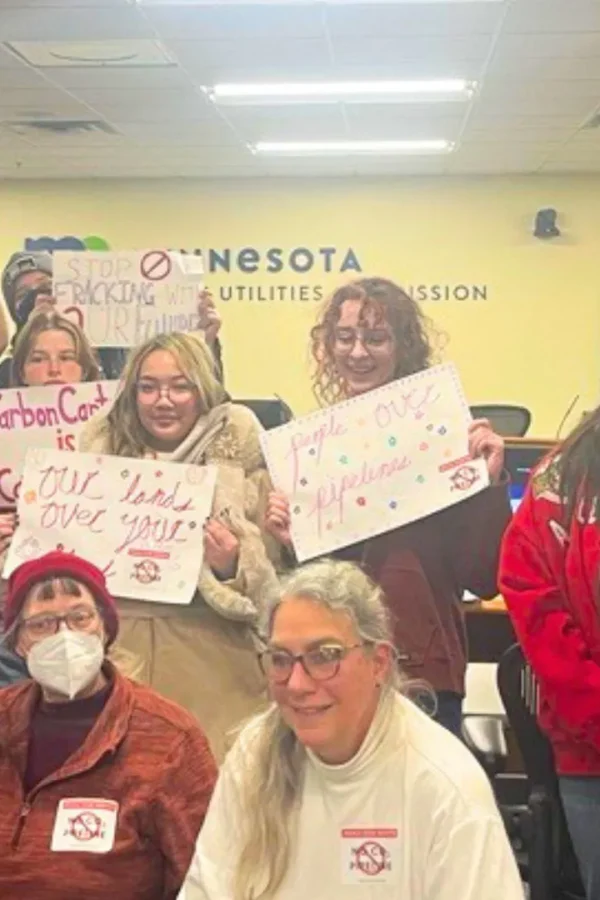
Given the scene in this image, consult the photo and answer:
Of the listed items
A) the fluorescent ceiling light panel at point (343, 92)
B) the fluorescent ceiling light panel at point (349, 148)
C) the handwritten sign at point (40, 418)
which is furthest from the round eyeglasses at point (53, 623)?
the fluorescent ceiling light panel at point (349, 148)

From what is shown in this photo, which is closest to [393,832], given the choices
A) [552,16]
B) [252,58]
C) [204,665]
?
[204,665]

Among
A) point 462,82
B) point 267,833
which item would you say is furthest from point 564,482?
point 462,82

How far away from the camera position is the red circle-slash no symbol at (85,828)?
2225mm

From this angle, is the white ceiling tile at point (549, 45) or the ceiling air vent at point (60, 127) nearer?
the white ceiling tile at point (549, 45)

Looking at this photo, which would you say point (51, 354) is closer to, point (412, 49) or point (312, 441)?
point (312, 441)

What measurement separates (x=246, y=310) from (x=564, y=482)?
27.6 feet

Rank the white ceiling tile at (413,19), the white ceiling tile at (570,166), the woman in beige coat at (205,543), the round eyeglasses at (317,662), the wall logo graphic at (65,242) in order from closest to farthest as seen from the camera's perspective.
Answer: the round eyeglasses at (317,662)
the woman in beige coat at (205,543)
the white ceiling tile at (413,19)
the white ceiling tile at (570,166)
the wall logo graphic at (65,242)

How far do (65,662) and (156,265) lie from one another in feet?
4.06

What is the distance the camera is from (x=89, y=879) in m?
2.21

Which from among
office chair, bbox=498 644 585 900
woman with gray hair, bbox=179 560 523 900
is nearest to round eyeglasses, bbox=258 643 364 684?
woman with gray hair, bbox=179 560 523 900

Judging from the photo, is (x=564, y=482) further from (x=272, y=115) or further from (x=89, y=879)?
(x=272, y=115)

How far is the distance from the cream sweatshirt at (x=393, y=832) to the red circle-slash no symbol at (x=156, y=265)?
58.2 inches

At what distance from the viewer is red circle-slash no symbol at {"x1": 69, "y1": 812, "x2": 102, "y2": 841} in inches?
87.6

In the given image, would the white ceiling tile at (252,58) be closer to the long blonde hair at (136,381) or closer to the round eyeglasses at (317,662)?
the long blonde hair at (136,381)
